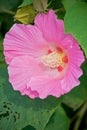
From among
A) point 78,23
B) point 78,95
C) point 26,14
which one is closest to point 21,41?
point 26,14

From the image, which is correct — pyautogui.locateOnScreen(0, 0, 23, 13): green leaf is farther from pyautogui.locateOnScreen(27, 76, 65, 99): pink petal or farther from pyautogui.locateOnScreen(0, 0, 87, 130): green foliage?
pyautogui.locateOnScreen(27, 76, 65, 99): pink petal

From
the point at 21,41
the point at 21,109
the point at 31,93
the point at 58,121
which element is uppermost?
the point at 21,41

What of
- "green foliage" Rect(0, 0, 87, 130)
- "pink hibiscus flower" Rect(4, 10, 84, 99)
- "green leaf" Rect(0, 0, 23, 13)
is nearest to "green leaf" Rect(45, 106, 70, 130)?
"green foliage" Rect(0, 0, 87, 130)

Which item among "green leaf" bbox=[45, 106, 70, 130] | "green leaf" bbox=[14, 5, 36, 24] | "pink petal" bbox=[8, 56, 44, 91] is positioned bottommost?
"green leaf" bbox=[45, 106, 70, 130]

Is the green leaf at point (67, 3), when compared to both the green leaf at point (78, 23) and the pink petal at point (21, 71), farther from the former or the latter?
the pink petal at point (21, 71)

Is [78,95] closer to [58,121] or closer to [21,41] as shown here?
[58,121]
